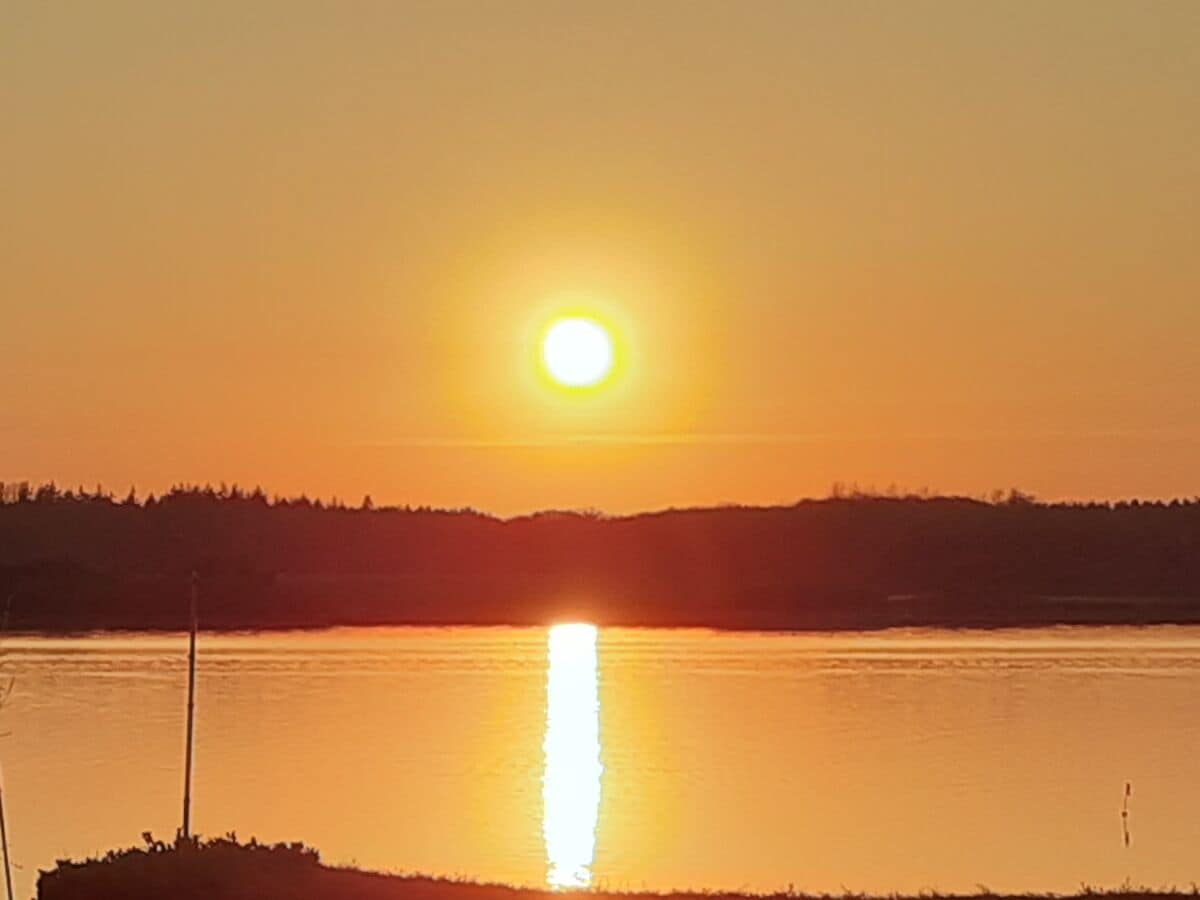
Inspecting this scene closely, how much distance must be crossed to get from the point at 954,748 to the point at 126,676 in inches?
822

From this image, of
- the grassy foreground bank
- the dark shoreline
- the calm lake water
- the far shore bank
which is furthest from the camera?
the far shore bank

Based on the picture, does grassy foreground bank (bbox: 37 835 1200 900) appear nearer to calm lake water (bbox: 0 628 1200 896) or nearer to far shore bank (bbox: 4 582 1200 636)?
calm lake water (bbox: 0 628 1200 896)

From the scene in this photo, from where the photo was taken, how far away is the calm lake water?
20.2 metres

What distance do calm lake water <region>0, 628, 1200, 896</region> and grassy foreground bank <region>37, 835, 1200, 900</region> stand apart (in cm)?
337

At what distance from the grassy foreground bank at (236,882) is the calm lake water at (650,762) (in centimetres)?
337

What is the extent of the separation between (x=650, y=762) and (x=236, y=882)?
16.8 m

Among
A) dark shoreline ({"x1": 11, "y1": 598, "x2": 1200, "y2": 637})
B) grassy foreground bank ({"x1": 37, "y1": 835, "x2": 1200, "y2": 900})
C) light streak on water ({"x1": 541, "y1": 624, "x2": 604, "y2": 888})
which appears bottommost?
grassy foreground bank ({"x1": 37, "y1": 835, "x2": 1200, "y2": 900})

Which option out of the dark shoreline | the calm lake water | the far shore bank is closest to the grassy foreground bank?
the calm lake water

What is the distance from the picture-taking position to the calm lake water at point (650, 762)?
20156mm

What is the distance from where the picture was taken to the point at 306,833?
2203cm

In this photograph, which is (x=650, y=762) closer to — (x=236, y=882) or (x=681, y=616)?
Result: (x=236, y=882)

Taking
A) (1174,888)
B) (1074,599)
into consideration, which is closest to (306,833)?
(1174,888)

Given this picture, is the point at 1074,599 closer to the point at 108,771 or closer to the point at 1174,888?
the point at 108,771

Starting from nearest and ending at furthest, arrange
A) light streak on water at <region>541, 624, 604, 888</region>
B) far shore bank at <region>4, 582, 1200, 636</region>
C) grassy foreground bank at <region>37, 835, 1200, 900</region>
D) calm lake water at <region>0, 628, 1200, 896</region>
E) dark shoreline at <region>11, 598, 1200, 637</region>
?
grassy foreground bank at <region>37, 835, 1200, 900</region> < light streak on water at <region>541, 624, 604, 888</region> < calm lake water at <region>0, 628, 1200, 896</region> < dark shoreline at <region>11, 598, 1200, 637</region> < far shore bank at <region>4, 582, 1200, 636</region>
